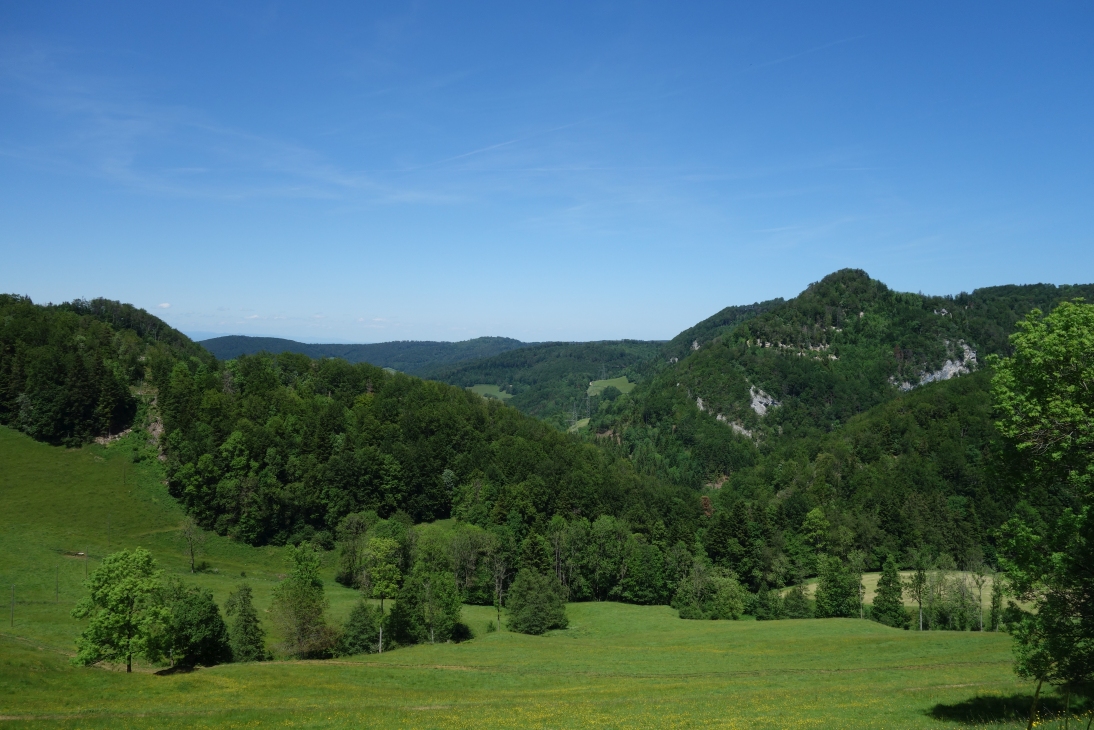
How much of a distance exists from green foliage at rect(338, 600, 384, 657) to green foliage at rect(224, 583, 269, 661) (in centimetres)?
700

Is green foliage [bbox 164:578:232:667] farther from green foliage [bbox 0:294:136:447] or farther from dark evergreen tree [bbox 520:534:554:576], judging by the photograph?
green foliage [bbox 0:294:136:447]

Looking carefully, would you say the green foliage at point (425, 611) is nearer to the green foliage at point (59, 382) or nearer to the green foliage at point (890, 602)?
the green foliage at point (890, 602)

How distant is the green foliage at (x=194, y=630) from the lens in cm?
4994

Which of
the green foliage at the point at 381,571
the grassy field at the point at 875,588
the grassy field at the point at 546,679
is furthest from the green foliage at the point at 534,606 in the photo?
the grassy field at the point at 875,588

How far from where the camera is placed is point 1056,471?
71.0 ft

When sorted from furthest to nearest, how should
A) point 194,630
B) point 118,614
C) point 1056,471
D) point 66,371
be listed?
point 66,371
point 194,630
point 118,614
point 1056,471

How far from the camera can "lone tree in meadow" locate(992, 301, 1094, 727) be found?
19781 mm

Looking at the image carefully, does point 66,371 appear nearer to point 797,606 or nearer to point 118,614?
point 118,614

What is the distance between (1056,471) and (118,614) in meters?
52.9

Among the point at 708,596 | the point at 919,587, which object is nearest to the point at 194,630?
the point at 708,596

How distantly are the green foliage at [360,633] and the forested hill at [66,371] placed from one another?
8475 centimetres

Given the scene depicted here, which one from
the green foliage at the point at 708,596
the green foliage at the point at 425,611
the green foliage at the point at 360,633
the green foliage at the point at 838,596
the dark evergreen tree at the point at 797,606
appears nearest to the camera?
the green foliage at the point at 360,633

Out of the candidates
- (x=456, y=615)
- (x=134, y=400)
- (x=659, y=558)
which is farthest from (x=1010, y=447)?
(x=134, y=400)

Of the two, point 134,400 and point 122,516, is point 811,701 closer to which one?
point 122,516
